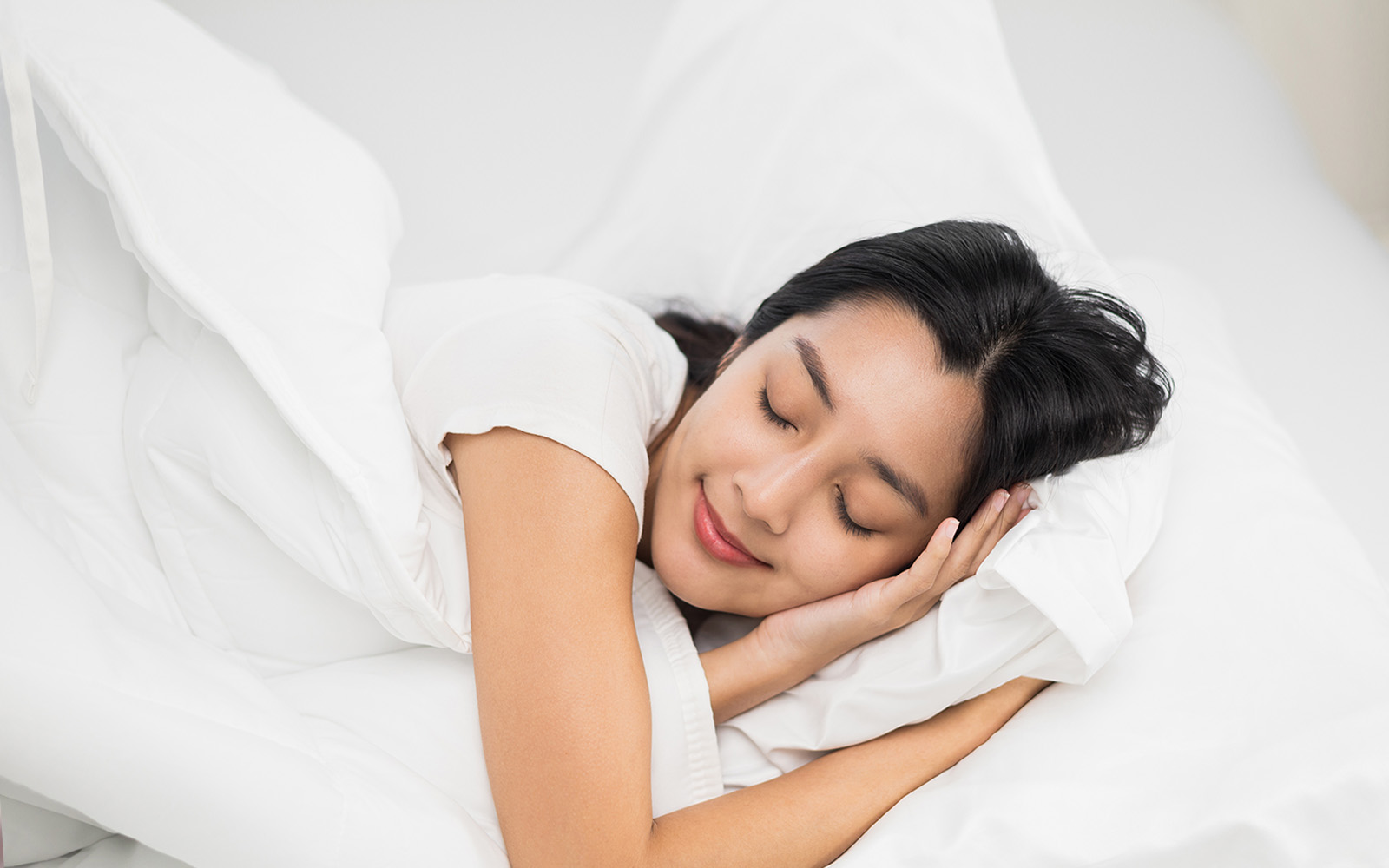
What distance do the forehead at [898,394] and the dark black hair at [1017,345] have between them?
18mm

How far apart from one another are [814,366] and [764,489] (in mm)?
147

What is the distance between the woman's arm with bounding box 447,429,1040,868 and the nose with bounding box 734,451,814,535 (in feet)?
0.41

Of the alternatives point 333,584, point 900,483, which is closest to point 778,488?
point 900,483

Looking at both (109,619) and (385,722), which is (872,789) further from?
(109,619)

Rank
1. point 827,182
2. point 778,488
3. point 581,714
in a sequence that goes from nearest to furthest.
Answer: point 581,714 → point 778,488 → point 827,182

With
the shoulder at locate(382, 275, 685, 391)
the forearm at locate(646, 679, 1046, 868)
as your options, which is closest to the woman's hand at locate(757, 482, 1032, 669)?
the forearm at locate(646, 679, 1046, 868)

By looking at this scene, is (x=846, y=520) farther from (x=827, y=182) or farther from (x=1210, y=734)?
(x=827, y=182)

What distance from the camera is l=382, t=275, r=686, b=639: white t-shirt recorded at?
984 millimetres

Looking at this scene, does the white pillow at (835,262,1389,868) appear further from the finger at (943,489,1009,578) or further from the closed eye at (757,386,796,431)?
the closed eye at (757,386,796,431)

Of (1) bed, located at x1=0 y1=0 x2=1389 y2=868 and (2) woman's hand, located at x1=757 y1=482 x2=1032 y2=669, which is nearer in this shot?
(1) bed, located at x1=0 y1=0 x2=1389 y2=868

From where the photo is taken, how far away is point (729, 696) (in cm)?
110

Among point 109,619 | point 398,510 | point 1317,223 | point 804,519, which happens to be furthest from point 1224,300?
point 109,619

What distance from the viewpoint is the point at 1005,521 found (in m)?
1.05

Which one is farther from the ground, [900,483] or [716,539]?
[900,483]
